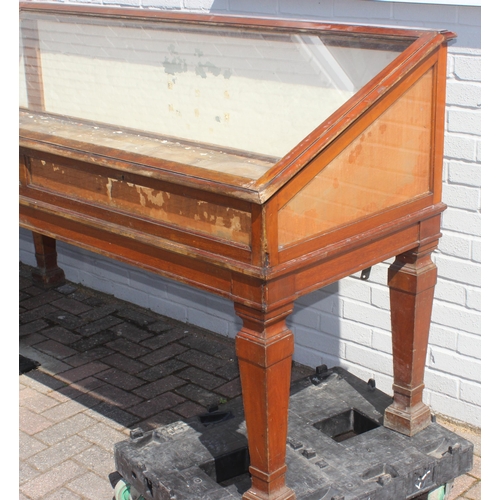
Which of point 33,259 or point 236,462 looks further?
point 33,259

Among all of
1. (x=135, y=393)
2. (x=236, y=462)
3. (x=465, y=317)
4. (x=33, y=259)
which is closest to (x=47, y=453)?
(x=135, y=393)

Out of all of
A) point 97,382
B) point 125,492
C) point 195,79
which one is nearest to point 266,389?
point 125,492

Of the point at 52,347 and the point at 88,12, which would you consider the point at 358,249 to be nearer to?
the point at 88,12

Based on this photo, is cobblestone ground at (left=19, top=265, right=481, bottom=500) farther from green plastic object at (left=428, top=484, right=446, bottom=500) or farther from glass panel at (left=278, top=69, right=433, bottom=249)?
glass panel at (left=278, top=69, right=433, bottom=249)

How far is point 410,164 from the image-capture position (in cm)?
267

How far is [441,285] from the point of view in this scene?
3.43 metres

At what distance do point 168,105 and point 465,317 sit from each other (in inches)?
57.1

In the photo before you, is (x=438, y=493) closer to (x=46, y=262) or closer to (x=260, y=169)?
(x=260, y=169)

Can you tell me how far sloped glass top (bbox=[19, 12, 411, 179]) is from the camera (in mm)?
2822

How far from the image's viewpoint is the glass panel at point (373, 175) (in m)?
2.34

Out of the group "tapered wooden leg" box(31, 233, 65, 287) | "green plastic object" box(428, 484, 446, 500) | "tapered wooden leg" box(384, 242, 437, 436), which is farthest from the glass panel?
"tapered wooden leg" box(31, 233, 65, 287)

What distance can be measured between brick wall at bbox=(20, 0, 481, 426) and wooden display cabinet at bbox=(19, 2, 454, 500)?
454 mm

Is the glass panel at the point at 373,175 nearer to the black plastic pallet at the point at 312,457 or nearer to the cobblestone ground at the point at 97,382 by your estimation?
the black plastic pallet at the point at 312,457

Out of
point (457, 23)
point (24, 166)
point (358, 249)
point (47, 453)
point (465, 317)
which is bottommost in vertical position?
point (47, 453)
